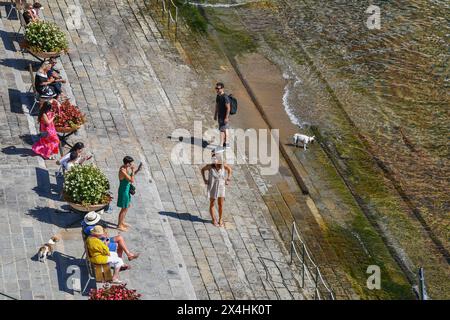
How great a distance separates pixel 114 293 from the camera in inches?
730

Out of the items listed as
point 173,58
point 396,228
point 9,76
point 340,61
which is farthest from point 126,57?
point 396,228

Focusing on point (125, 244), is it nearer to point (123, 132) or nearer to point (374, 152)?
point (123, 132)

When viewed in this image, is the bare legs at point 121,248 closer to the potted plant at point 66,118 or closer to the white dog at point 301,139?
the potted plant at point 66,118

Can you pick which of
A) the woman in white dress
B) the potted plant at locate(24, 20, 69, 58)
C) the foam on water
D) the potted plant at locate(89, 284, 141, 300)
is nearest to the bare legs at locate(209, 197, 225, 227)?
the woman in white dress

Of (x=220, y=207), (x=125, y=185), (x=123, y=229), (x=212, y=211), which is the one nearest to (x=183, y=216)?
(x=212, y=211)

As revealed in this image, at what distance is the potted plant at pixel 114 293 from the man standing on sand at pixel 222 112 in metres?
7.61

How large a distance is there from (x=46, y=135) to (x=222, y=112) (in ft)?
15.1

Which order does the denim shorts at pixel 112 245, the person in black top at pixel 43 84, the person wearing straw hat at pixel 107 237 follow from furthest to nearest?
the person in black top at pixel 43 84
the denim shorts at pixel 112 245
the person wearing straw hat at pixel 107 237

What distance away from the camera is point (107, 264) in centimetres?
1972

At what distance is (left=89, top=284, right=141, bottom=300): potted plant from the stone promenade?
1.09 m

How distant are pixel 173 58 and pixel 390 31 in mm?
8269

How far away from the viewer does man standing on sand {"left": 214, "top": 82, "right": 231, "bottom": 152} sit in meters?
25.8

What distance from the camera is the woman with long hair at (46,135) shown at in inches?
933

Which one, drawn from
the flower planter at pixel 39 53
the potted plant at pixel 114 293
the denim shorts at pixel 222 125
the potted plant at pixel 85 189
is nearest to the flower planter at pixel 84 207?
the potted plant at pixel 85 189
